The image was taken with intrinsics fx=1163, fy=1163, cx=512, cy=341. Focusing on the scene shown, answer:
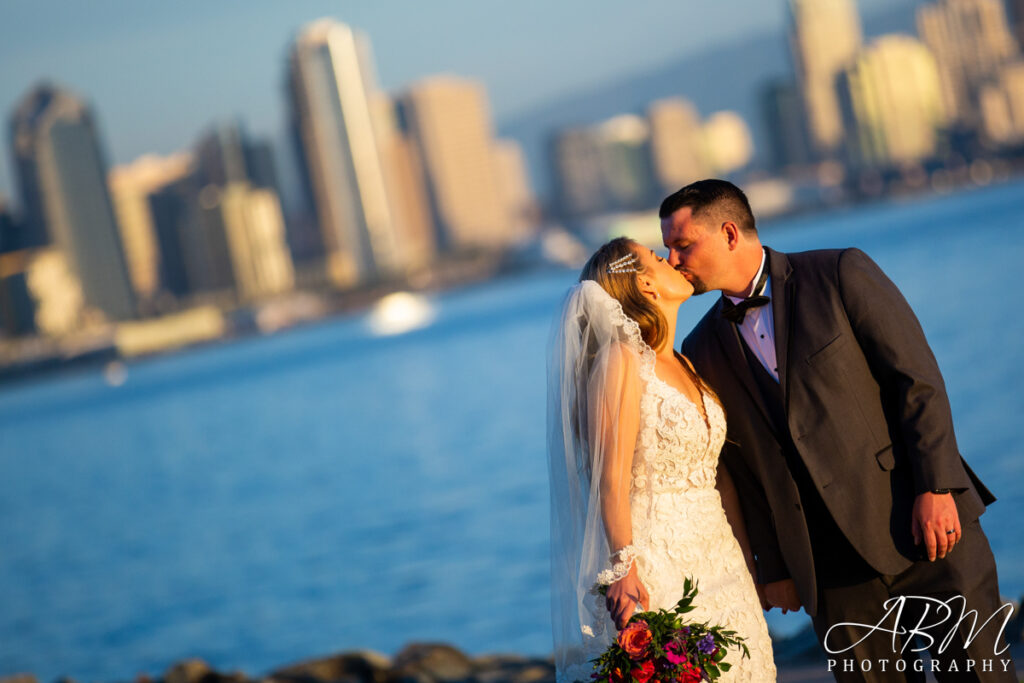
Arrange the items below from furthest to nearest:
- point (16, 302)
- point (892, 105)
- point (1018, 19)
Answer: point (16, 302), point (892, 105), point (1018, 19)

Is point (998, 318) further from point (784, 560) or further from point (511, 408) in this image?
point (784, 560)

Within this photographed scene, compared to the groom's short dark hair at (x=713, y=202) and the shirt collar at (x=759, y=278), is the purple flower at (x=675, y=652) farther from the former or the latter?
the groom's short dark hair at (x=713, y=202)

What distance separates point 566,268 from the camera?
157m

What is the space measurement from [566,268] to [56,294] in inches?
2896

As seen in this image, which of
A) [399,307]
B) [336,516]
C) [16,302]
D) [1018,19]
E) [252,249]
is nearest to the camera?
[336,516]

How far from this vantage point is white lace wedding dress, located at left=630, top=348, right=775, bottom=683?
131 inches

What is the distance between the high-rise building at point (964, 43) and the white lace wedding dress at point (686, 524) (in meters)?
159

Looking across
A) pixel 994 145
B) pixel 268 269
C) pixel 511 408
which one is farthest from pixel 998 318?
pixel 268 269

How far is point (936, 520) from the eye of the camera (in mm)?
3053

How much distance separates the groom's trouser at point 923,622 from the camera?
3.12 meters

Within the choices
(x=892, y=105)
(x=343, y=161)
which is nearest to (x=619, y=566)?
(x=892, y=105)

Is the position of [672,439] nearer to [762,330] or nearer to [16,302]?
[762,330]

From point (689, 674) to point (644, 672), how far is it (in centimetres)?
12

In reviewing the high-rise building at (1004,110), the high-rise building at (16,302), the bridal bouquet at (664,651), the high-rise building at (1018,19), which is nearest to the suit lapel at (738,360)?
the bridal bouquet at (664,651)
